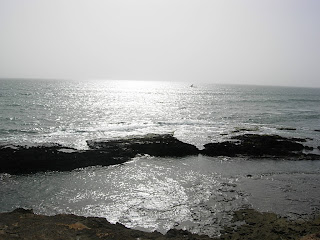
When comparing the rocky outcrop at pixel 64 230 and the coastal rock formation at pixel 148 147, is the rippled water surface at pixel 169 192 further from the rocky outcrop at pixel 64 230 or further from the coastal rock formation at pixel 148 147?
the coastal rock formation at pixel 148 147

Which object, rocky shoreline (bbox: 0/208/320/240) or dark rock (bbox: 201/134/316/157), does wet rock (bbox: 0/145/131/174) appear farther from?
dark rock (bbox: 201/134/316/157)

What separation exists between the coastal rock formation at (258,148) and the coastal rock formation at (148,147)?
2394 mm

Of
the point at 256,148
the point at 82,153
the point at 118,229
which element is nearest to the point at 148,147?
the point at 82,153

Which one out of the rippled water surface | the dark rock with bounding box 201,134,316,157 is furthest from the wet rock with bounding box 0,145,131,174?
the dark rock with bounding box 201,134,316,157

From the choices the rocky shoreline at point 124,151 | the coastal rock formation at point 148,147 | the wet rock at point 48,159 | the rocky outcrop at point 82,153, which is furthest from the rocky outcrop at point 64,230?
the coastal rock formation at point 148,147

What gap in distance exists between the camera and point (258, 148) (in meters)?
29.5

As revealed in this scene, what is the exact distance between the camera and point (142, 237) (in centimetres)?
1047

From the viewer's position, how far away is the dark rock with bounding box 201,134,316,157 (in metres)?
28.2

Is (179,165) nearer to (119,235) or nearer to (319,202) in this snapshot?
(319,202)

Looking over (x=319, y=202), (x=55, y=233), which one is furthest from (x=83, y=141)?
(x=319, y=202)

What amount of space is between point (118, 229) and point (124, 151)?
598 inches

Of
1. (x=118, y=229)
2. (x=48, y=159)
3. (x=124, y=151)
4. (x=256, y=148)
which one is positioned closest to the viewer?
(x=118, y=229)

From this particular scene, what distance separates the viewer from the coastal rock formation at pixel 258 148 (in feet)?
92.1

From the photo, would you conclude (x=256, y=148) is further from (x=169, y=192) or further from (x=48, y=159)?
(x=48, y=159)
